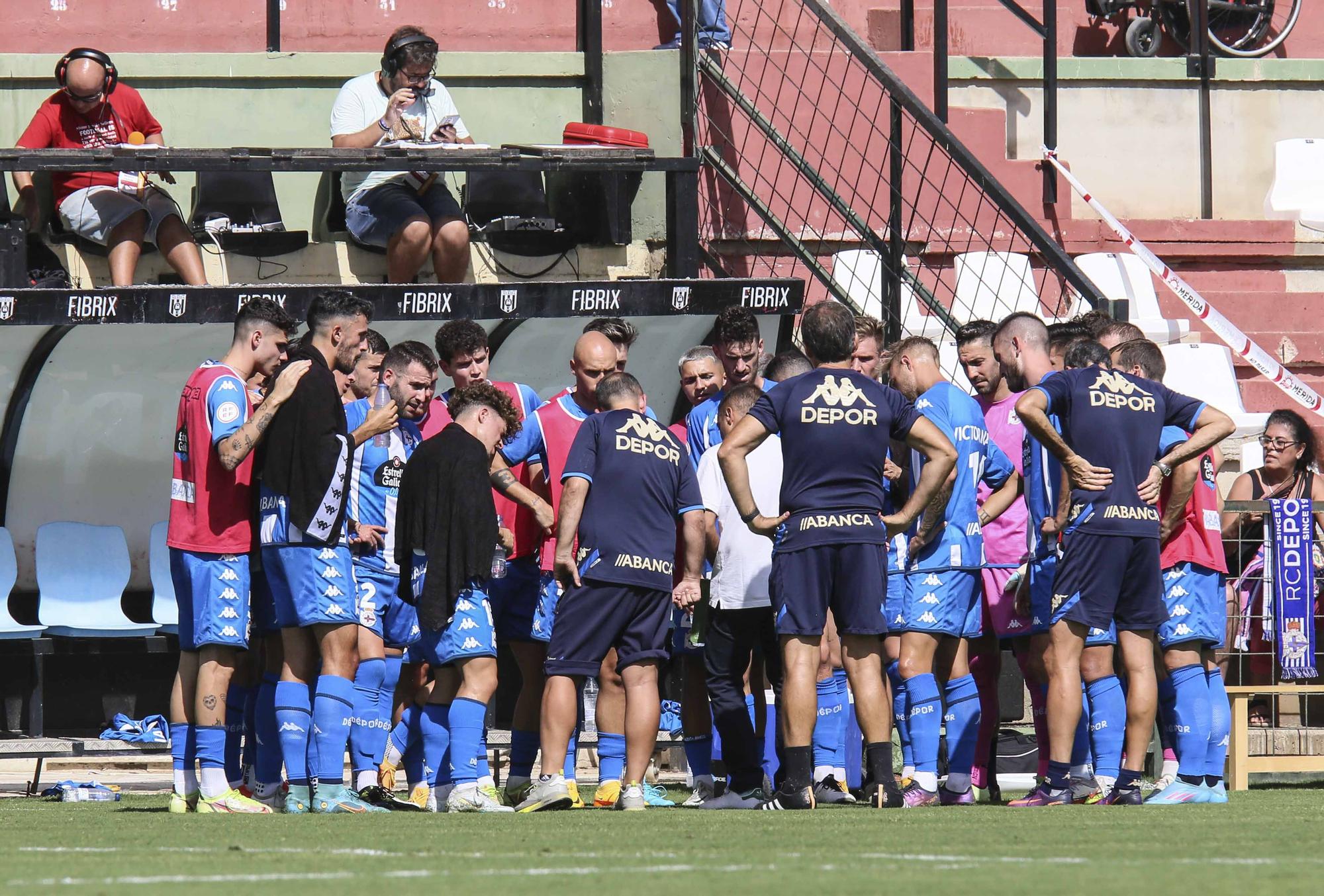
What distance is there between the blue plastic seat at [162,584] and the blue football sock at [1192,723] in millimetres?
5464

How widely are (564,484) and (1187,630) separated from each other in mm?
2696

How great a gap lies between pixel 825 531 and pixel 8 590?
17.6 ft

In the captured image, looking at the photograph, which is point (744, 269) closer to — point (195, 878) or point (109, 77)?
point (109, 77)

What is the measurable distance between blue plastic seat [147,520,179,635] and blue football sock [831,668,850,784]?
420 centimetres

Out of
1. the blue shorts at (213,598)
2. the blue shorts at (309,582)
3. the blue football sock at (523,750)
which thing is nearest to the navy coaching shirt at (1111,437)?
the blue football sock at (523,750)

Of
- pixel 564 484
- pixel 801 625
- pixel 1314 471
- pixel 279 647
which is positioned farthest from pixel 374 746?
pixel 1314 471

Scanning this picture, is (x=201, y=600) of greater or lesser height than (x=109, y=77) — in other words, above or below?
below

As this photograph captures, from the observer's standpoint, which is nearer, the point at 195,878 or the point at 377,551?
the point at 195,878

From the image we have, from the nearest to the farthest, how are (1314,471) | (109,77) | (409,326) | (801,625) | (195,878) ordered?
(195,878) → (801,625) → (1314,471) → (409,326) → (109,77)

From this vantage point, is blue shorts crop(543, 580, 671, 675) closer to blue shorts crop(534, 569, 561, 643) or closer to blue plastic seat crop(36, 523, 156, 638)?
blue shorts crop(534, 569, 561, 643)

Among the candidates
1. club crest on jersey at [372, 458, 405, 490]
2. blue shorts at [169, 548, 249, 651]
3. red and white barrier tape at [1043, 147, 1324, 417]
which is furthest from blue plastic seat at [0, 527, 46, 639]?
red and white barrier tape at [1043, 147, 1324, 417]

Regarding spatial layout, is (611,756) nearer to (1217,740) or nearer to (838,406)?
(838,406)

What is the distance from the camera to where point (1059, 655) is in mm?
7770

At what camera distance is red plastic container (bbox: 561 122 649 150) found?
36.9ft
